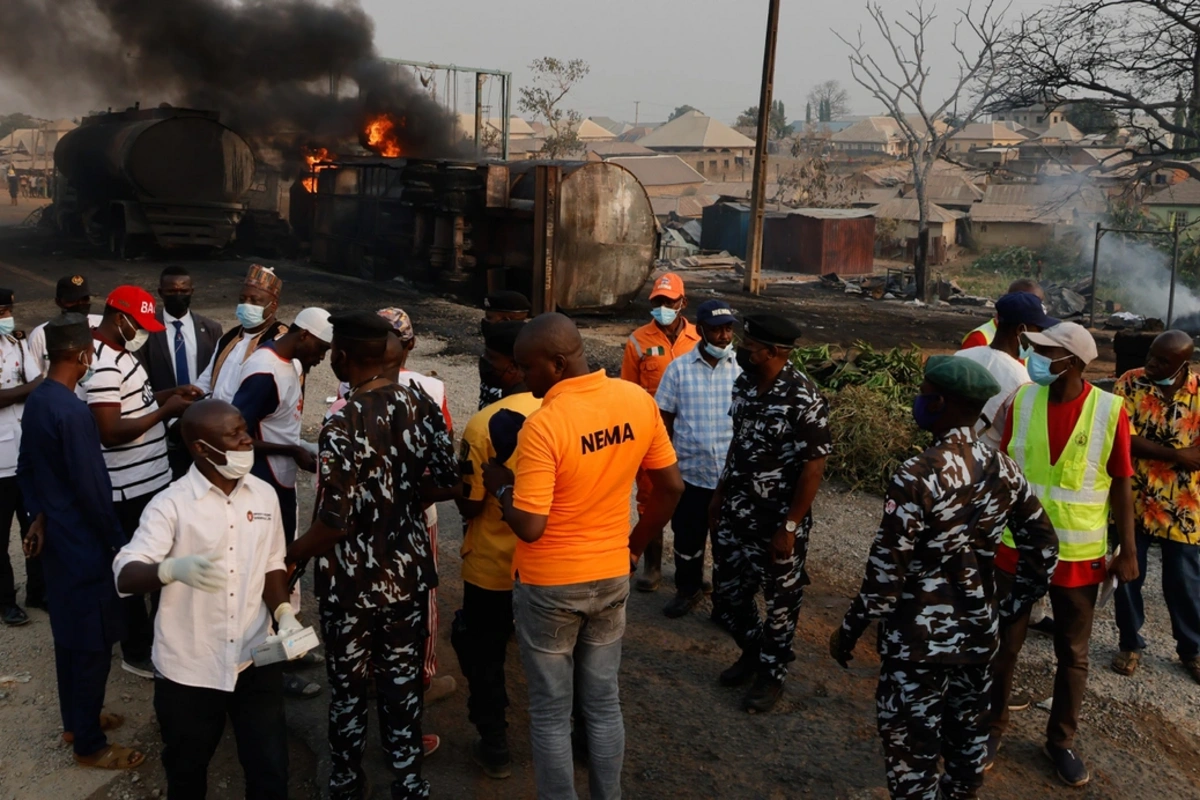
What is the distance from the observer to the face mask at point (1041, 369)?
4145 mm

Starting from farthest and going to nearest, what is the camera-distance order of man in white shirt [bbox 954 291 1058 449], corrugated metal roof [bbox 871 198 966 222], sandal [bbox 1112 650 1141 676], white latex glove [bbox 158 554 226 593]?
corrugated metal roof [bbox 871 198 966 222] → sandal [bbox 1112 650 1141 676] → man in white shirt [bbox 954 291 1058 449] → white latex glove [bbox 158 554 226 593]

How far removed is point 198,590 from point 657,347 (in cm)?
347

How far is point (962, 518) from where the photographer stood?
337 centimetres

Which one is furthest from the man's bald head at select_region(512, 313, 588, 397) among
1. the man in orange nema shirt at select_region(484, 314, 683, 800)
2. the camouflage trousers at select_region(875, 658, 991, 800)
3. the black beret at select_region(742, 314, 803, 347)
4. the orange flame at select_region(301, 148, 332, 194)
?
the orange flame at select_region(301, 148, 332, 194)

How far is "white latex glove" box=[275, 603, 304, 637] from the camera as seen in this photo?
328cm

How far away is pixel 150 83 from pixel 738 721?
30528mm

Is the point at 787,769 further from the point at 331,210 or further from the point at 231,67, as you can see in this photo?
the point at 231,67

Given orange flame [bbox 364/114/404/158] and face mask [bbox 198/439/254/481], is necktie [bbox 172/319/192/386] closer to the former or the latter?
face mask [bbox 198/439/254/481]

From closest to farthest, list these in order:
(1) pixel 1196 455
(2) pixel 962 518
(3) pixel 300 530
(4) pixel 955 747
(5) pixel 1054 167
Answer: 1. (2) pixel 962 518
2. (4) pixel 955 747
3. (1) pixel 1196 455
4. (3) pixel 300 530
5. (5) pixel 1054 167

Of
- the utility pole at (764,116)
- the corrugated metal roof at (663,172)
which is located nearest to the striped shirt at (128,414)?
the utility pole at (764,116)

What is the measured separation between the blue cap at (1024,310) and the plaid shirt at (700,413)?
1440 mm

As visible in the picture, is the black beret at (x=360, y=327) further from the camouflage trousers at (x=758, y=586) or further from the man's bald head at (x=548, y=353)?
the camouflage trousers at (x=758, y=586)

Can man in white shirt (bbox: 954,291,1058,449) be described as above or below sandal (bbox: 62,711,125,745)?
above

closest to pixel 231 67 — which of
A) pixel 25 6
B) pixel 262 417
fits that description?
pixel 25 6
